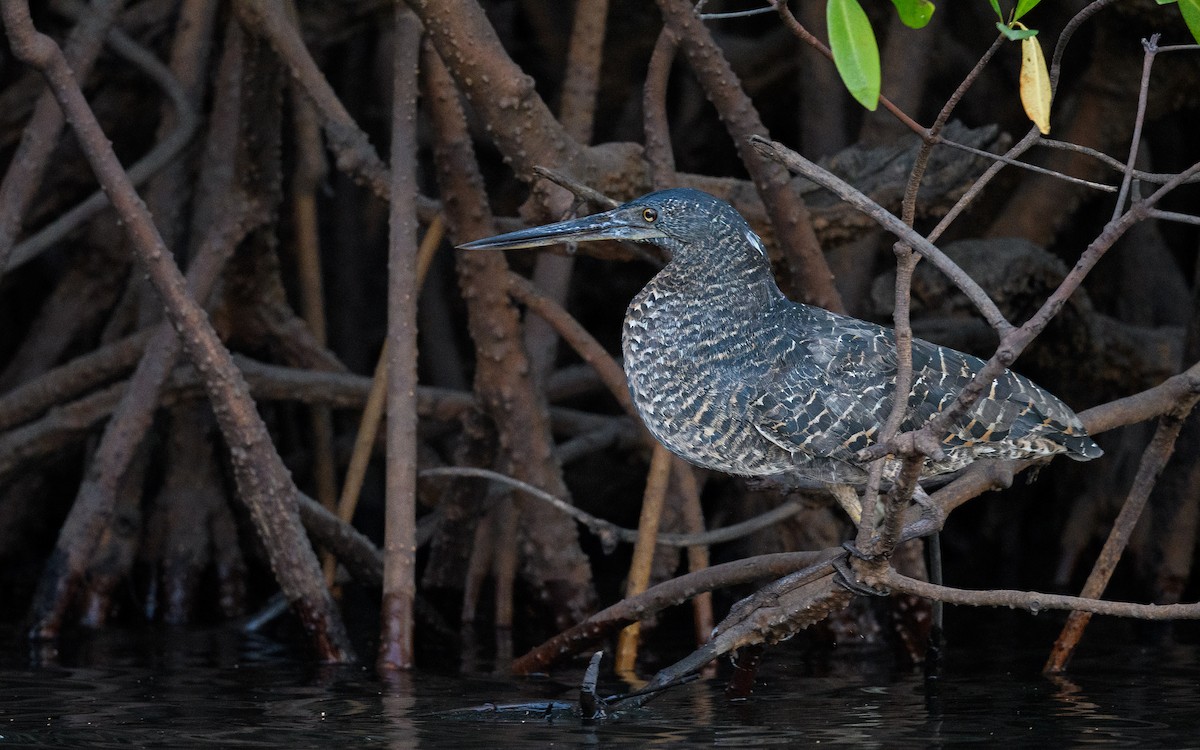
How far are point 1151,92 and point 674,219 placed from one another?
3006 millimetres

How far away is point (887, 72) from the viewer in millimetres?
5945

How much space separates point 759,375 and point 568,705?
2.85 feet

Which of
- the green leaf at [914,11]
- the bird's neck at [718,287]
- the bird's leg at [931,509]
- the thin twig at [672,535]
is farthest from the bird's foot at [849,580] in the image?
the thin twig at [672,535]

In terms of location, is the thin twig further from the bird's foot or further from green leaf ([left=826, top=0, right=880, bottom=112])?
green leaf ([left=826, top=0, right=880, bottom=112])

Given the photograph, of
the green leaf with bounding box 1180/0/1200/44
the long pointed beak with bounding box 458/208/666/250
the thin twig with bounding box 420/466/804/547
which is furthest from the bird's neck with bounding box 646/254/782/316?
the green leaf with bounding box 1180/0/1200/44

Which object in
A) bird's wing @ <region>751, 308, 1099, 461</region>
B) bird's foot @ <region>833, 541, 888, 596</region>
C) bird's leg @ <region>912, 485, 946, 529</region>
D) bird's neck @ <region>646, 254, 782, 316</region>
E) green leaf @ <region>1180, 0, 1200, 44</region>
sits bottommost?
bird's foot @ <region>833, 541, 888, 596</region>

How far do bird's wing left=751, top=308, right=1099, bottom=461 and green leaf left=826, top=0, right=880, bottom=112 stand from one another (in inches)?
56.9

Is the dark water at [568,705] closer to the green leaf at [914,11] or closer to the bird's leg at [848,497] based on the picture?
the bird's leg at [848,497]

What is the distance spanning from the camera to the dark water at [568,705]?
339 centimetres

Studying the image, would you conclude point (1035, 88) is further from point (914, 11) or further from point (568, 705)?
point (568, 705)

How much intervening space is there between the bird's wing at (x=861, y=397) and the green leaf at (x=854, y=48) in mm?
1446

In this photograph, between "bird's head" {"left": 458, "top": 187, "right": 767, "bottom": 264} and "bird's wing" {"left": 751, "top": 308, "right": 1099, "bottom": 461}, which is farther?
"bird's head" {"left": 458, "top": 187, "right": 767, "bottom": 264}

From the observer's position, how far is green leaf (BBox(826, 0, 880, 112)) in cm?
201

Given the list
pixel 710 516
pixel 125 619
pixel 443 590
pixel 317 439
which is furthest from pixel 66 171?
pixel 710 516
